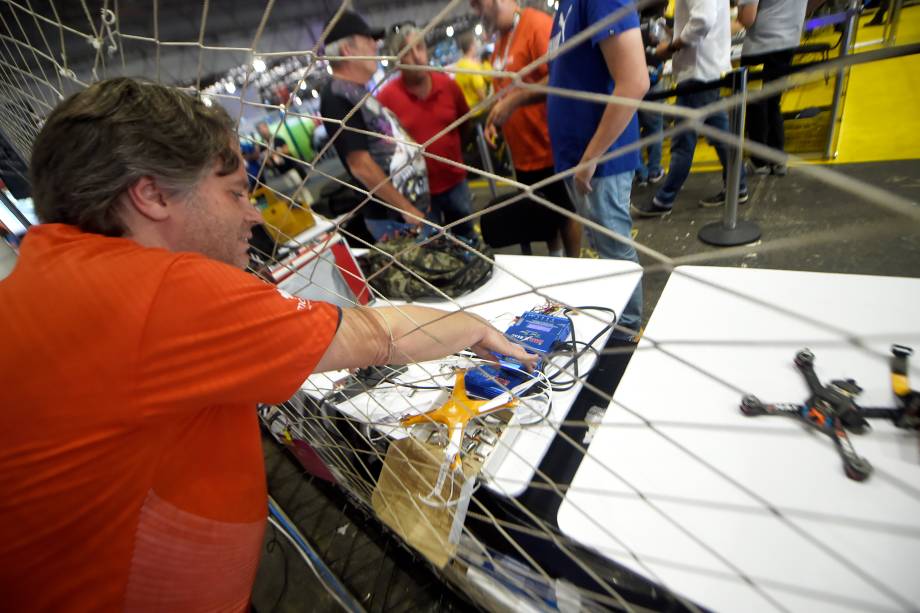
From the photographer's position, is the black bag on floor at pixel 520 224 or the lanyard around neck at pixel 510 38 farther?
the black bag on floor at pixel 520 224

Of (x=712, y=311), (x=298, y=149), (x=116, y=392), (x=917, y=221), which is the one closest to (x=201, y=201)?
(x=116, y=392)

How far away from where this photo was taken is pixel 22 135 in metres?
2.13

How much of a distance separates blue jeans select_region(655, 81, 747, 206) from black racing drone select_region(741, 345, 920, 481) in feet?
5.26

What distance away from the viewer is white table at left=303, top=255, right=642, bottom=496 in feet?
2.48

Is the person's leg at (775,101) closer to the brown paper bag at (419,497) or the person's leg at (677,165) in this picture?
the person's leg at (677,165)

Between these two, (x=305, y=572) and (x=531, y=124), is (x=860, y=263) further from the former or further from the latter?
(x=305, y=572)

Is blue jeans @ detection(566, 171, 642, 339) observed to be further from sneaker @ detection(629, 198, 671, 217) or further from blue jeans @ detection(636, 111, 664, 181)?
blue jeans @ detection(636, 111, 664, 181)

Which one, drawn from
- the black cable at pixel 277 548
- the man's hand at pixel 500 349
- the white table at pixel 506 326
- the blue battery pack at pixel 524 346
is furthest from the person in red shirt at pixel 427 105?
the black cable at pixel 277 548

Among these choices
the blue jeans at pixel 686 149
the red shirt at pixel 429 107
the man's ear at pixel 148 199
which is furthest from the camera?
the blue jeans at pixel 686 149

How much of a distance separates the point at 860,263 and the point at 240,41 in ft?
33.1

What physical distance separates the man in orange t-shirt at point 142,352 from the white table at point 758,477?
1.15 ft

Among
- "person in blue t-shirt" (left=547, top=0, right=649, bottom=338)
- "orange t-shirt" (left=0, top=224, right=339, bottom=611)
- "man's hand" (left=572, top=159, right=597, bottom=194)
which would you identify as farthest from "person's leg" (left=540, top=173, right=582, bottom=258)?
"orange t-shirt" (left=0, top=224, right=339, bottom=611)

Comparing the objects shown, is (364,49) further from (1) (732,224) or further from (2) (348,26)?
(1) (732,224)

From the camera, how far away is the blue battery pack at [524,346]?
35.3 inches
